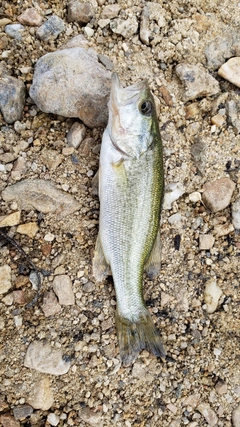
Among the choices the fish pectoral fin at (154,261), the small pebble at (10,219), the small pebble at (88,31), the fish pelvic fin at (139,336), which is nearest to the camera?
the fish pelvic fin at (139,336)

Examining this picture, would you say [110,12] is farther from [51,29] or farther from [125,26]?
[51,29]

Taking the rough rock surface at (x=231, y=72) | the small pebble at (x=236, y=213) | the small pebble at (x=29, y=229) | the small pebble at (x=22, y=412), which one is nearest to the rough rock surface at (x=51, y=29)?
the rough rock surface at (x=231, y=72)

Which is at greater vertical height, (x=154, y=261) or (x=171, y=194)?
(x=171, y=194)

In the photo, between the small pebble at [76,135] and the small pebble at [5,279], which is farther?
the small pebble at [76,135]

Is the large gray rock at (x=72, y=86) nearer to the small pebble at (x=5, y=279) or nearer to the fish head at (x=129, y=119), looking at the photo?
the fish head at (x=129, y=119)

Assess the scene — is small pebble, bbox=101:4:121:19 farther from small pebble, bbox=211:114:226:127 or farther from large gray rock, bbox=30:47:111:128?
small pebble, bbox=211:114:226:127

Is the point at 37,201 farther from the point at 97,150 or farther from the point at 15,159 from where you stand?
the point at 97,150

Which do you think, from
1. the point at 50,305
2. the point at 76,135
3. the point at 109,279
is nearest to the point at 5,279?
the point at 50,305

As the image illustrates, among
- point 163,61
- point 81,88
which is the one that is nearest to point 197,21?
point 163,61
